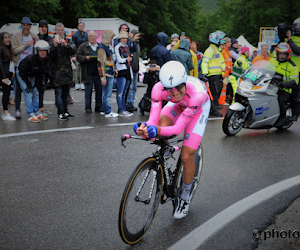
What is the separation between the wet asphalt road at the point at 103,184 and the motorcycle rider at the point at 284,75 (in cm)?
61

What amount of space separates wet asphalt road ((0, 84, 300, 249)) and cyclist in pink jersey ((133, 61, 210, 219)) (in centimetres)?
55

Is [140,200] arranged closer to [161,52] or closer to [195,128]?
[195,128]

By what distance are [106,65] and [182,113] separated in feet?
22.2

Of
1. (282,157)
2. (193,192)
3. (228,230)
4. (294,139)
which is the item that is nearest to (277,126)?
(294,139)

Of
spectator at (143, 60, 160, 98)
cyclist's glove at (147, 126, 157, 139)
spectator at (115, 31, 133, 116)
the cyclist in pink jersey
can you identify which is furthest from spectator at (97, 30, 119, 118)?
cyclist's glove at (147, 126, 157, 139)

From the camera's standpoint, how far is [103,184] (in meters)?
5.37

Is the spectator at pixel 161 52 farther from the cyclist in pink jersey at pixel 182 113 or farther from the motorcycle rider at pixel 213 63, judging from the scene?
the cyclist in pink jersey at pixel 182 113

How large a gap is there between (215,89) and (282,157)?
15.3 ft

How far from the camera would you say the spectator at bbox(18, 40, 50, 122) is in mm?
9312

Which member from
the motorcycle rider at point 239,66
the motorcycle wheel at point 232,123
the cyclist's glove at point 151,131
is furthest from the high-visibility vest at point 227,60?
the cyclist's glove at point 151,131

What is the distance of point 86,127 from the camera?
9.18 metres

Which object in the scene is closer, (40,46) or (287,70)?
(287,70)

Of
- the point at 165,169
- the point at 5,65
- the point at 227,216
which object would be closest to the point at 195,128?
the point at 165,169

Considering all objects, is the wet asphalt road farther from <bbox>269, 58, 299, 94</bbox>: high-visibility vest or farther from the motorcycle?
<bbox>269, 58, 299, 94</bbox>: high-visibility vest
